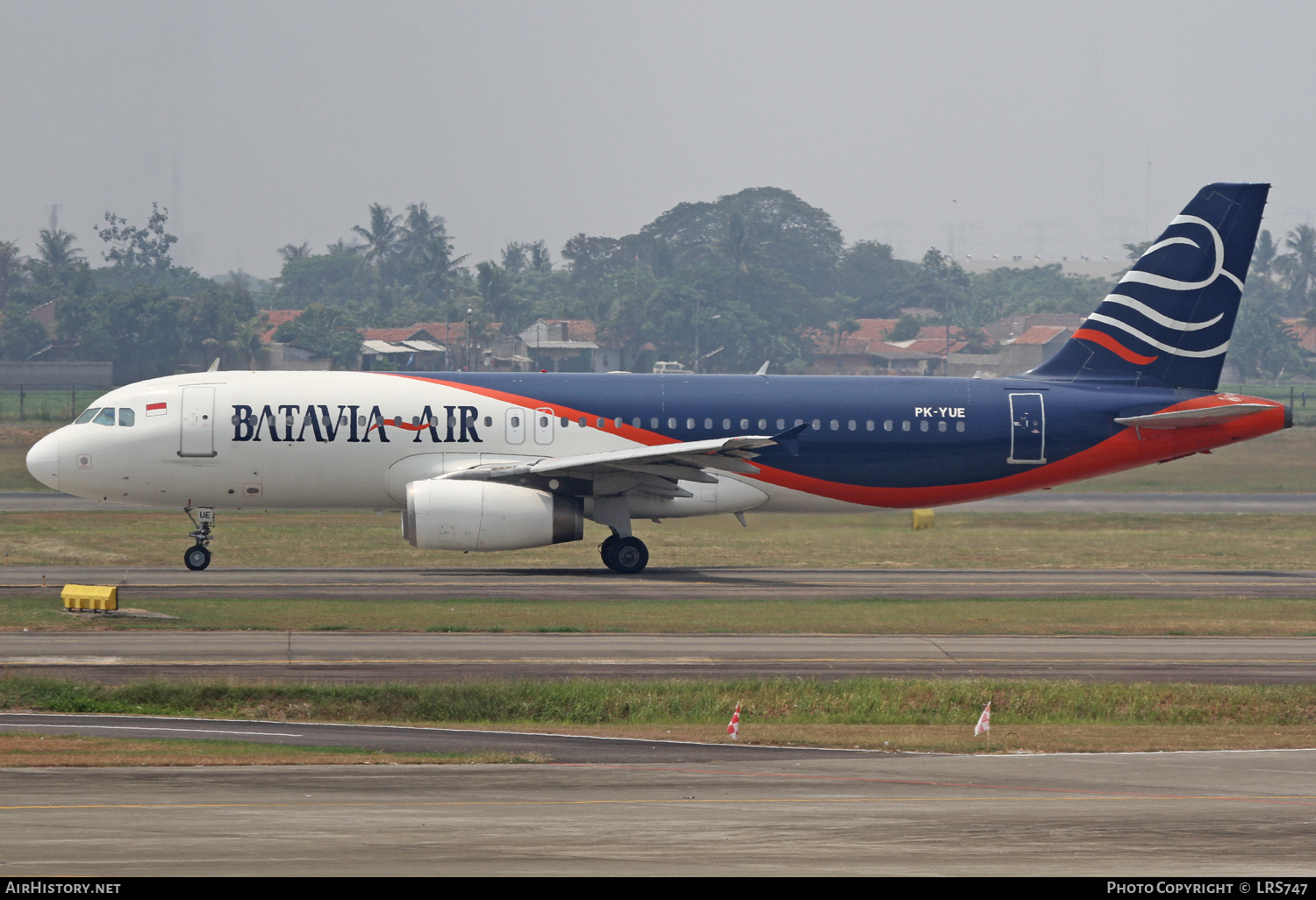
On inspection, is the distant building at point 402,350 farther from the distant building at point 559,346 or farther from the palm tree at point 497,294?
the palm tree at point 497,294

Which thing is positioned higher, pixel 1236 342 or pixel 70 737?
pixel 1236 342

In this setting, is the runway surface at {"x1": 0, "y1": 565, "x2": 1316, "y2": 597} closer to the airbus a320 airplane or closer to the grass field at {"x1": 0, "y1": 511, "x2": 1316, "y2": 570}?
the airbus a320 airplane

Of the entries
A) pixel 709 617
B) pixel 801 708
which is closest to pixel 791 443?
pixel 709 617

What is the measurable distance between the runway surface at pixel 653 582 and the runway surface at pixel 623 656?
525cm

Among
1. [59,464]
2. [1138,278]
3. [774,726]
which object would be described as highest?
[1138,278]

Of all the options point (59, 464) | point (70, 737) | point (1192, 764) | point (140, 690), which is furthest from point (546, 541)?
point (1192, 764)

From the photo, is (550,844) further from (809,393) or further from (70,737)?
(809,393)

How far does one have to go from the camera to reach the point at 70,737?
2111 cm

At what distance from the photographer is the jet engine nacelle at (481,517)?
3762cm

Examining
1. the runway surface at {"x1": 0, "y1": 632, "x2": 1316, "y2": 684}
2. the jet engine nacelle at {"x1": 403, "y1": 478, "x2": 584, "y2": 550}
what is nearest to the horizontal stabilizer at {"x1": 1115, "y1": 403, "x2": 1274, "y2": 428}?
the runway surface at {"x1": 0, "y1": 632, "x2": 1316, "y2": 684}

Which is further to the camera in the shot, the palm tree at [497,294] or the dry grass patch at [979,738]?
the palm tree at [497,294]

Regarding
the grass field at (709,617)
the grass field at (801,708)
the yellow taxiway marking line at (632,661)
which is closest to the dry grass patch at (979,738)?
the grass field at (801,708)

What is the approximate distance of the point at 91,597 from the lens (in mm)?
31953
